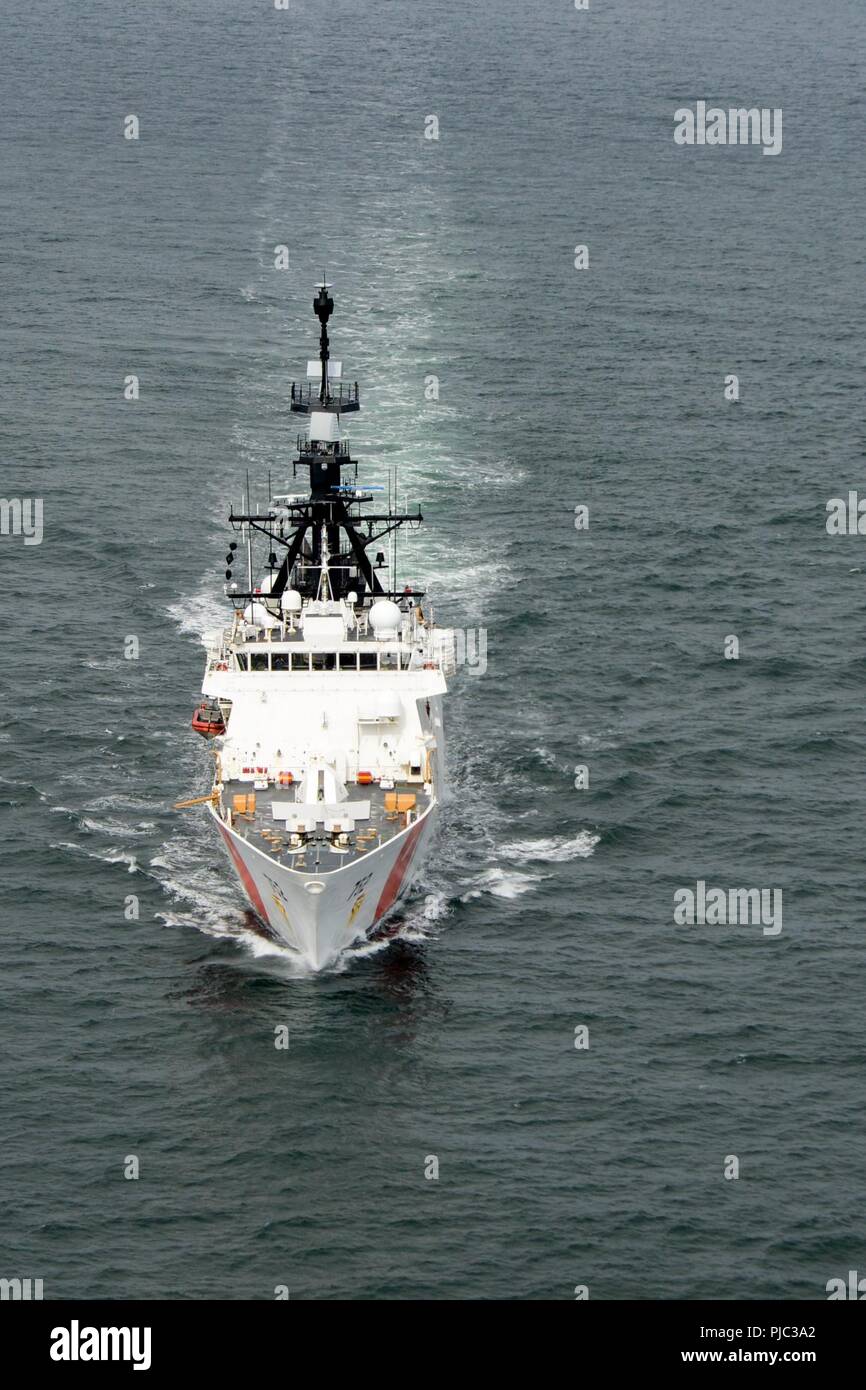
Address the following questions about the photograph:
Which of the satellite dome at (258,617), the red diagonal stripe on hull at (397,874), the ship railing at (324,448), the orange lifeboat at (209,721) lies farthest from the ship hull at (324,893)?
the ship railing at (324,448)

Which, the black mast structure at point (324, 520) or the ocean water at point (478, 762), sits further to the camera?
the black mast structure at point (324, 520)

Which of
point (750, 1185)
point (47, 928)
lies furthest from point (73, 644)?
point (750, 1185)

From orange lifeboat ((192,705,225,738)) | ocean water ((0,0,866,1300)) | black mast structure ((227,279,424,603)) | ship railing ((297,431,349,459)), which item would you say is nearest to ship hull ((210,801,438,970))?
ocean water ((0,0,866,1300))

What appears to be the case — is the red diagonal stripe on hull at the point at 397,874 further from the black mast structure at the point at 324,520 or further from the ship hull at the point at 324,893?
the black mast structure at the point at 324,520

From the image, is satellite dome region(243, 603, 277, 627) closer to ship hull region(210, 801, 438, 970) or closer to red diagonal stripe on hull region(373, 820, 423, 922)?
ship hull region(210, 801, 438, 970)

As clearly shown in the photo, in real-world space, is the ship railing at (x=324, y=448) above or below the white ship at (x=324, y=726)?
above

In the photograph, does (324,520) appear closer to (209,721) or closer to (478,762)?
(478,762)

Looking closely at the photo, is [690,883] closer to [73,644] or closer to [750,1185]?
[750,1185]

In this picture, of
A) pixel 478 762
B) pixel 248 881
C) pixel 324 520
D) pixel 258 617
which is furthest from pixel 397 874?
pixel 324 520
